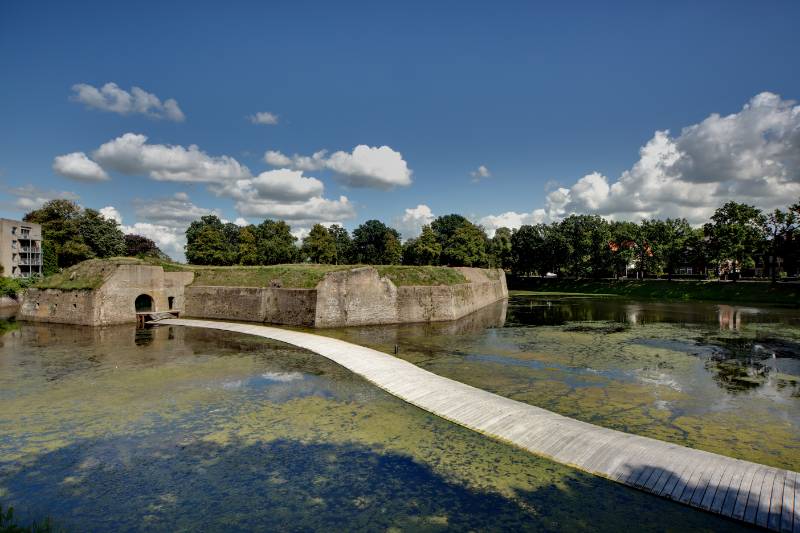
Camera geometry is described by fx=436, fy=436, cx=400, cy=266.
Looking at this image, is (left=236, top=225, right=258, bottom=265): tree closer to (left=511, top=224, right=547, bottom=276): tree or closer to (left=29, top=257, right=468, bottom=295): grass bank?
(left=29, top=257, right=468, bottom=295): grass bank

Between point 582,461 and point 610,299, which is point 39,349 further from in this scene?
point 610,299

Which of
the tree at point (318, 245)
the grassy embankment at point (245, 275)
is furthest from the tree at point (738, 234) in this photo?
the tree at point (318, 245)

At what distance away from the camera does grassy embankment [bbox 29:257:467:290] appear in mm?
A: 31859

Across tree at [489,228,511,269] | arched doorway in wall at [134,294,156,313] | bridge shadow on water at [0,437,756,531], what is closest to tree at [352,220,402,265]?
tree at [489,228,511,269]

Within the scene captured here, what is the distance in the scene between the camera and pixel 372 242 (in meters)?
90.5

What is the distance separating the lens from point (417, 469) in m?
9.46

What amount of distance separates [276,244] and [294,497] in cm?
5574

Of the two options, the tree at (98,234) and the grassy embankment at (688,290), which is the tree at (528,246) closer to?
the grassy embankment at (688,290)

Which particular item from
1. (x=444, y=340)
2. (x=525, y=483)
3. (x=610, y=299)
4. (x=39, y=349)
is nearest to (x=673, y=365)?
(x=444, y=340)

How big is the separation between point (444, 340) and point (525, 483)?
1623 centimetres

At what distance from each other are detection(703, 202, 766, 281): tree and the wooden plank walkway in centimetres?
5271

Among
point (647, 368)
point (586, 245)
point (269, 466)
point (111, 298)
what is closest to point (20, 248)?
point (111, 298)

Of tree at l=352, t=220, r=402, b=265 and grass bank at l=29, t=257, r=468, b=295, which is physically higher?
tree at l=352, t=220, r=402, b=265

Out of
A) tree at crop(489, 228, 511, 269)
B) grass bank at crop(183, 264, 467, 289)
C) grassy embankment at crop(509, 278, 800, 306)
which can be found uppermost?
tree at crop(489, 228, 511, 269)
